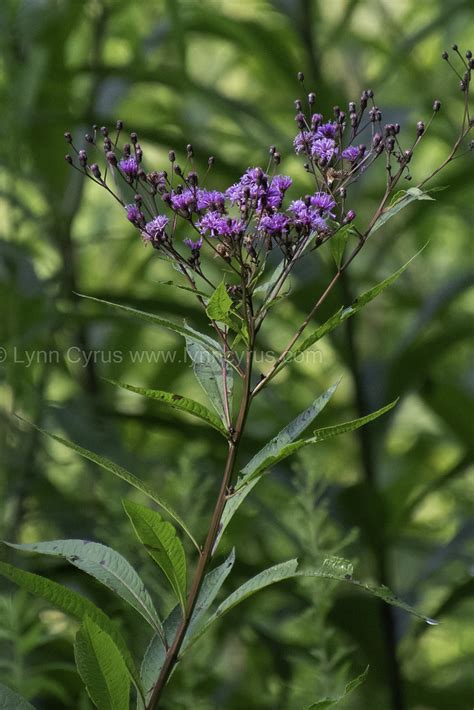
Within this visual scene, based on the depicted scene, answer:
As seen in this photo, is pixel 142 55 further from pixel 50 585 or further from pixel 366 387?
pixel 50 585

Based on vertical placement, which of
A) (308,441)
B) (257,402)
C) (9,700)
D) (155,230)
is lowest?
(9,700)

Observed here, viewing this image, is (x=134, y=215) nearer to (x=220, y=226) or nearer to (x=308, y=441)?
(x=220, y=226)

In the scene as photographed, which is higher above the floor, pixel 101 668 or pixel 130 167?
pixel 130 167

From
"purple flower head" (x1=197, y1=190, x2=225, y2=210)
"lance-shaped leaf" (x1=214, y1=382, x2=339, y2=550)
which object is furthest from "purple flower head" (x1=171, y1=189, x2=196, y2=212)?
"lance-shaped leaf" (x1=214, y1=382, x2=339, y2=550)

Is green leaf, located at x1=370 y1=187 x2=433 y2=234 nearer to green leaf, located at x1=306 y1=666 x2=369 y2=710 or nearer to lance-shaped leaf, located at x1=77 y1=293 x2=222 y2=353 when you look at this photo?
lance-shaped leaf, located at x1=77 y1=293 x2=222 y2=353

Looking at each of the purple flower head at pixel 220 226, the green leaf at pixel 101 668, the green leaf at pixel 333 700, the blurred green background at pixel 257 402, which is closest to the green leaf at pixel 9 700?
the green leaf at pixel 101 668

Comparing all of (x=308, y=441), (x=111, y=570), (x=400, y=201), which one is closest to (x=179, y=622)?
(x=111, y=570)

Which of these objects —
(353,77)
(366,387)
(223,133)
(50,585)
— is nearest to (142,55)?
(223,133)
